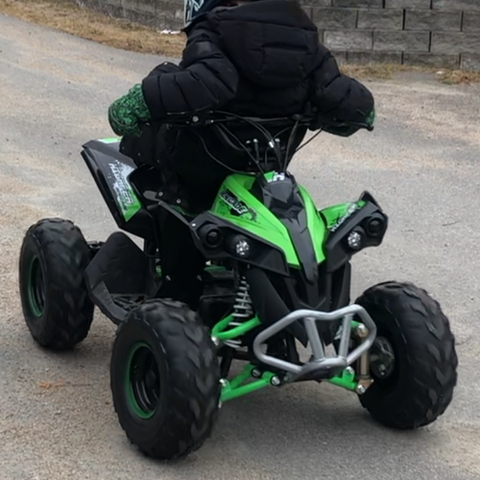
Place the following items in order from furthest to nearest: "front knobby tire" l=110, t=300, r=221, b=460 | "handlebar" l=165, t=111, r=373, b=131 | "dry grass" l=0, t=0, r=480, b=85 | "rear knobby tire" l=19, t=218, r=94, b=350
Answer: "dry grass" l=0, t=0, r=480, b=85
"rear knobby tire" l=19, t=218, r=94, b=350
"handlebar" l=165, t=111, r=373, b=131
"front knobby tire" l=110, t=300, r=221, b=460

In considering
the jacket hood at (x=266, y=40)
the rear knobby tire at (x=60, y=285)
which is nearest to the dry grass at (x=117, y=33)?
the rear knobby tire at (x=60, y=285)

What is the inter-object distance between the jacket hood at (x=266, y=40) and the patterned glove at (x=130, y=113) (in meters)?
0.39

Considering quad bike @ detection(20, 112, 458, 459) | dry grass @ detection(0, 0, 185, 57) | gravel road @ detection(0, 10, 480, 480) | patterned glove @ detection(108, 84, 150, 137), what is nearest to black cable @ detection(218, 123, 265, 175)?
quad bike @ detection(20, 112, 458, 459)

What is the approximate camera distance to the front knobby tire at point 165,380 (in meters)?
3.76

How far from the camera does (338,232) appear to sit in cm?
402

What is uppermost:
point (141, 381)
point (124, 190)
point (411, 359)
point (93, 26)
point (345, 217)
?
point (345, 217)

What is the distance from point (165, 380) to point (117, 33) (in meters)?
11.1

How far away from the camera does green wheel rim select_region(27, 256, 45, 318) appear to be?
16.7ft

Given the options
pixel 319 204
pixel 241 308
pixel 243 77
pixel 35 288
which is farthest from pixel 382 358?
pixel 319 204

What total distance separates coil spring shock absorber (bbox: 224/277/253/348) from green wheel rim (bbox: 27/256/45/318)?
54.0 inches

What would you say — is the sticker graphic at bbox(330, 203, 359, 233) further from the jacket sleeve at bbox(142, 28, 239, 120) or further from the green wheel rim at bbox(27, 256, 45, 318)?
the green wheel rim at bbox(27, 256, 45, 318)

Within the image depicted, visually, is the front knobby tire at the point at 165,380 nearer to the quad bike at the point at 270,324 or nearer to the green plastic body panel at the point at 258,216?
the quad bike at the point at 270,324

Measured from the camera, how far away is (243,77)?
407cm

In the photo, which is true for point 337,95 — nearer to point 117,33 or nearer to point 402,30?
point 402,30
